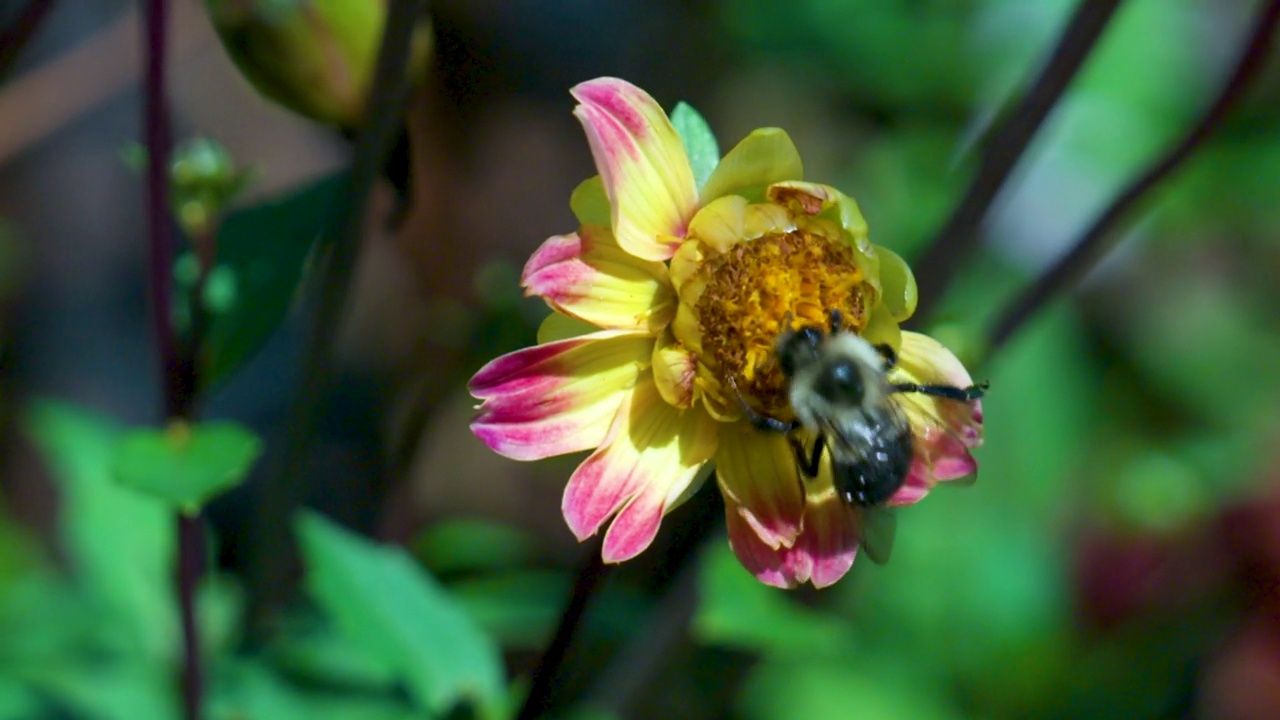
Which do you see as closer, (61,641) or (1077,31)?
(1077,31)

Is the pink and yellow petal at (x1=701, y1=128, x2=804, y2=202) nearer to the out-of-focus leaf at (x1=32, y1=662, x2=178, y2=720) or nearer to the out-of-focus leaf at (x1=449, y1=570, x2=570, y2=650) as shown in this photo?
the out-of-focus leaf at (x1=449, y1=570, x2=570, y2=650)

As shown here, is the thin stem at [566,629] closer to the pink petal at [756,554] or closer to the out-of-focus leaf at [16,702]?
the pink petal at [756,554]

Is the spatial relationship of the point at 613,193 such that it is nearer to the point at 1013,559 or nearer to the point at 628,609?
the point at 628,609

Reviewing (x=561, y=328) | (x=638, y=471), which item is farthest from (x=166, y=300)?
(x=638, y=471)

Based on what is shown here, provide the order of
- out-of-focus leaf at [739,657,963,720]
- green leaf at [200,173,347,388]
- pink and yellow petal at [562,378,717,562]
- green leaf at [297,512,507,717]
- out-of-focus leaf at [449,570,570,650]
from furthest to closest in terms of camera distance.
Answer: out-of-focus leaf at [739,657,963,720], out-of-focus leaf at [449,570,570,650], green leaf at [297,512,507,717], green leaf at [200,173,347,388], pink and yellow petal at [562,378,717,562]

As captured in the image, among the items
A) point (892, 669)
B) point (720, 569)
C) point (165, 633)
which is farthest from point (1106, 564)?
point (165, 633)

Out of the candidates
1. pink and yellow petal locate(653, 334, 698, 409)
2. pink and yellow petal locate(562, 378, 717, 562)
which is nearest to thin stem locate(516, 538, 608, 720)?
pink and yellow petal locate(562, 378, 717, 562)

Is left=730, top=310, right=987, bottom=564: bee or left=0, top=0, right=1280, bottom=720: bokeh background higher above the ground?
left=730, top=310, right=987, bottom=564: bee

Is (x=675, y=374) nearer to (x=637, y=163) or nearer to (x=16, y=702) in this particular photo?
(x=637, y=163)
